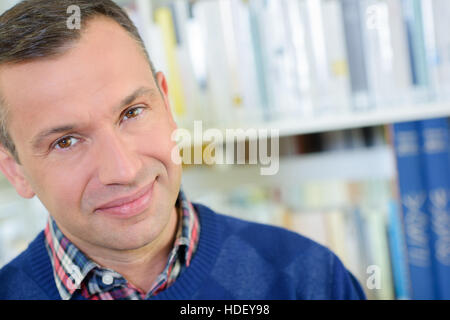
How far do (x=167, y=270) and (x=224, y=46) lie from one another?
1.77 feet

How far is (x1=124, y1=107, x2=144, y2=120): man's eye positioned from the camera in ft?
2.48

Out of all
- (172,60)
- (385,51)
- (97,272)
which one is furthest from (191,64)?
(97,272)

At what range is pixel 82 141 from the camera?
2.42 ft

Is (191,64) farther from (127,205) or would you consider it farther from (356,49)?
(127,205)

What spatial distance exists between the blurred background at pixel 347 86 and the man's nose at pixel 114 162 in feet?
1.49

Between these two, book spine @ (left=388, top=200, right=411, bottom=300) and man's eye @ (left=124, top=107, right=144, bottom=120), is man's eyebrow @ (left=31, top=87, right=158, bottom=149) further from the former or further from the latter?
book spine @ (left=388, top=200, right=411, bottom=300)

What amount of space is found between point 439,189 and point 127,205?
29.3 inches

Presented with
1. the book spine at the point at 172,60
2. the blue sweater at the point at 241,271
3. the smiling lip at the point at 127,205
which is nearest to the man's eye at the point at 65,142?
the smiling lip at the point at 127,205

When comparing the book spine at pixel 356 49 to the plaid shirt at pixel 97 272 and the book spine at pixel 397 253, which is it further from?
the plaid shirt at pixel 97 272

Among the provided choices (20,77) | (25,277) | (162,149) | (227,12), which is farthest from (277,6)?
(25,277)

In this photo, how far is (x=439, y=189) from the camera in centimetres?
113

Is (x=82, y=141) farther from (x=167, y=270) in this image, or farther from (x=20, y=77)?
(x=167, y=270)

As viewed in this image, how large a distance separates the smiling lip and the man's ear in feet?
0.51

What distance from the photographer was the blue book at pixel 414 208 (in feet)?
3.72
